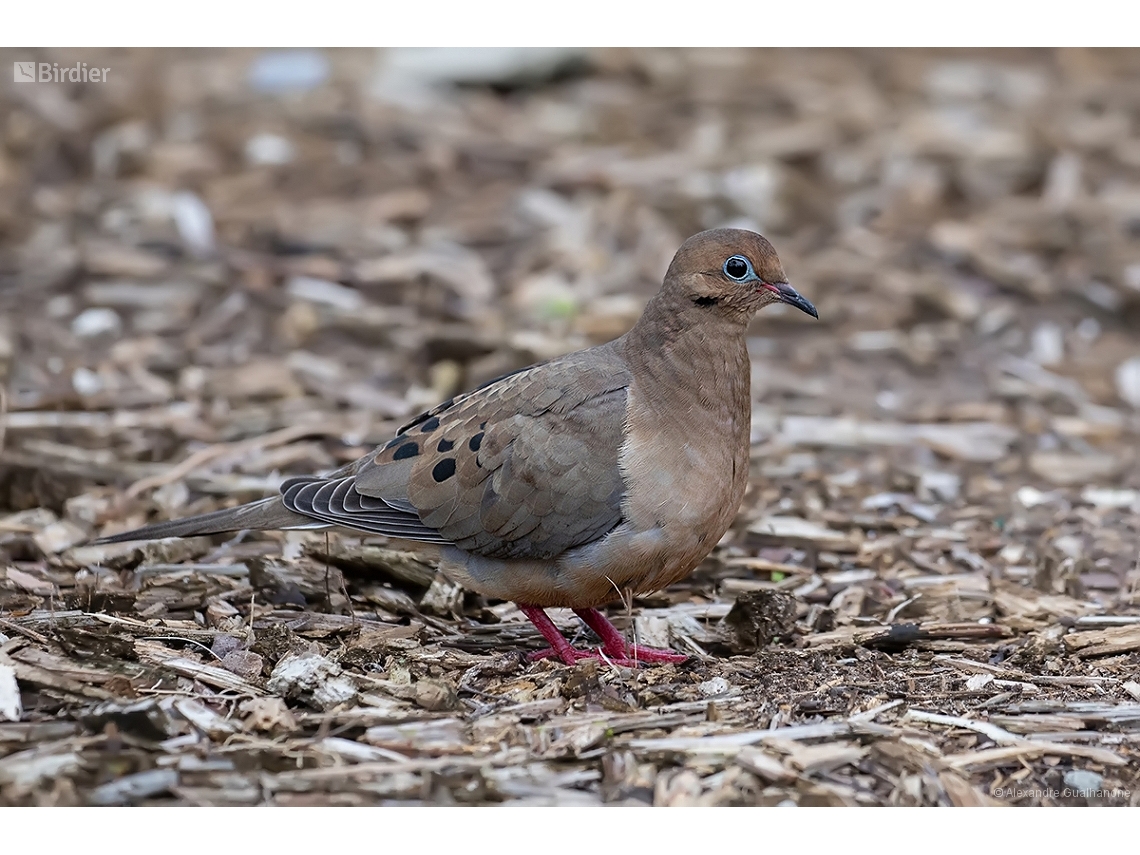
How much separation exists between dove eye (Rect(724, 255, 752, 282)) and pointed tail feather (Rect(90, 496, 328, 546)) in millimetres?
1719

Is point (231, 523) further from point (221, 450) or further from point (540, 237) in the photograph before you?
point (540, 237)

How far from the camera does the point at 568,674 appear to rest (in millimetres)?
4750

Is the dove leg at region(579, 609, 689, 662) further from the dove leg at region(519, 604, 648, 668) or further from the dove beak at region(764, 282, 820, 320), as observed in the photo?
the dove beak at region(764, 282, 820, 320)

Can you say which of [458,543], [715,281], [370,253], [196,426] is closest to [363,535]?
[458,543]

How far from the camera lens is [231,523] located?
526 cm

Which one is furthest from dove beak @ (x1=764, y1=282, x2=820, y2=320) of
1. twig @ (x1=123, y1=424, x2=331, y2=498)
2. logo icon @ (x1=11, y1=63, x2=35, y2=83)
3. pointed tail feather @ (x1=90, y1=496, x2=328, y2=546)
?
logo icon @ (x1=11, y1=63, x2=35, y2=83)

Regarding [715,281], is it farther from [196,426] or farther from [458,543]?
[196,426]

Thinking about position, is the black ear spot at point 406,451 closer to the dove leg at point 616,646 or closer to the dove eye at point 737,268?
the dove leg at point 616,646

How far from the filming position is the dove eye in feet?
17.1

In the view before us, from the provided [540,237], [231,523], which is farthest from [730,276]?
[540,237]

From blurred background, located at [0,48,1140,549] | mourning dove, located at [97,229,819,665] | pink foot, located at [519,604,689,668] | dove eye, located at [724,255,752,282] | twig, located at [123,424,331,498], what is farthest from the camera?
blurred background, located at [0,48,1140,549]

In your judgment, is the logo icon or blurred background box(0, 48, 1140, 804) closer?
blurred background box(0, 48, 1140, 804)

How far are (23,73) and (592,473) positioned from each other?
7055mm

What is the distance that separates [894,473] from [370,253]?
3843 mm
